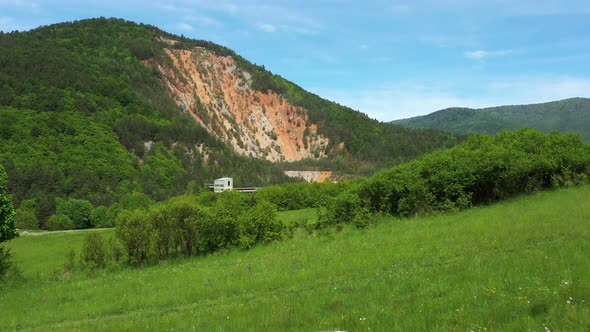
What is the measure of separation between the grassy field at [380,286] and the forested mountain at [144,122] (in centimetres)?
7544

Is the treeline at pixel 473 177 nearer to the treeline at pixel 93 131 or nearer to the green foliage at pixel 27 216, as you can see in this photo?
A: the green foliage at pixel 27 216

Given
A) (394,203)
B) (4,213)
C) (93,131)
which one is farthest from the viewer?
(93,131)

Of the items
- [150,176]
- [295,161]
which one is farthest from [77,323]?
[295,161]

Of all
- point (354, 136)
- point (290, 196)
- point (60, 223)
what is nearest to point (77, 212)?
point (60, 223)

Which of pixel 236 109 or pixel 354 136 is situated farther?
pixel 354 136

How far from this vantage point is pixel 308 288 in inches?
474

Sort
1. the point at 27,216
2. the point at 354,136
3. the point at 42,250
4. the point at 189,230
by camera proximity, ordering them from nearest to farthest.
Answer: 1. the point at 189,230
2. the point at 42,250
3. the point at 27,216
4. the point at 354,136

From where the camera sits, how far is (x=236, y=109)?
173750 millimetres

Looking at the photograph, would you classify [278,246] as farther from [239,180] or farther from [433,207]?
[239,180]

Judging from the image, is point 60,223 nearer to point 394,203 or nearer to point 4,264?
point 4,264

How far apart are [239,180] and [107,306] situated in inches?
4473

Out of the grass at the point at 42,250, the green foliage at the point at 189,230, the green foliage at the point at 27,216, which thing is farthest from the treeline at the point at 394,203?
the green foliage at the point at 27,216

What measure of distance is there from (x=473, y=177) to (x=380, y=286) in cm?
1763

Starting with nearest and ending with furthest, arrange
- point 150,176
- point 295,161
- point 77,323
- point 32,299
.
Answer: point 77,323
point 32,299
point 150,176
point 295,161
